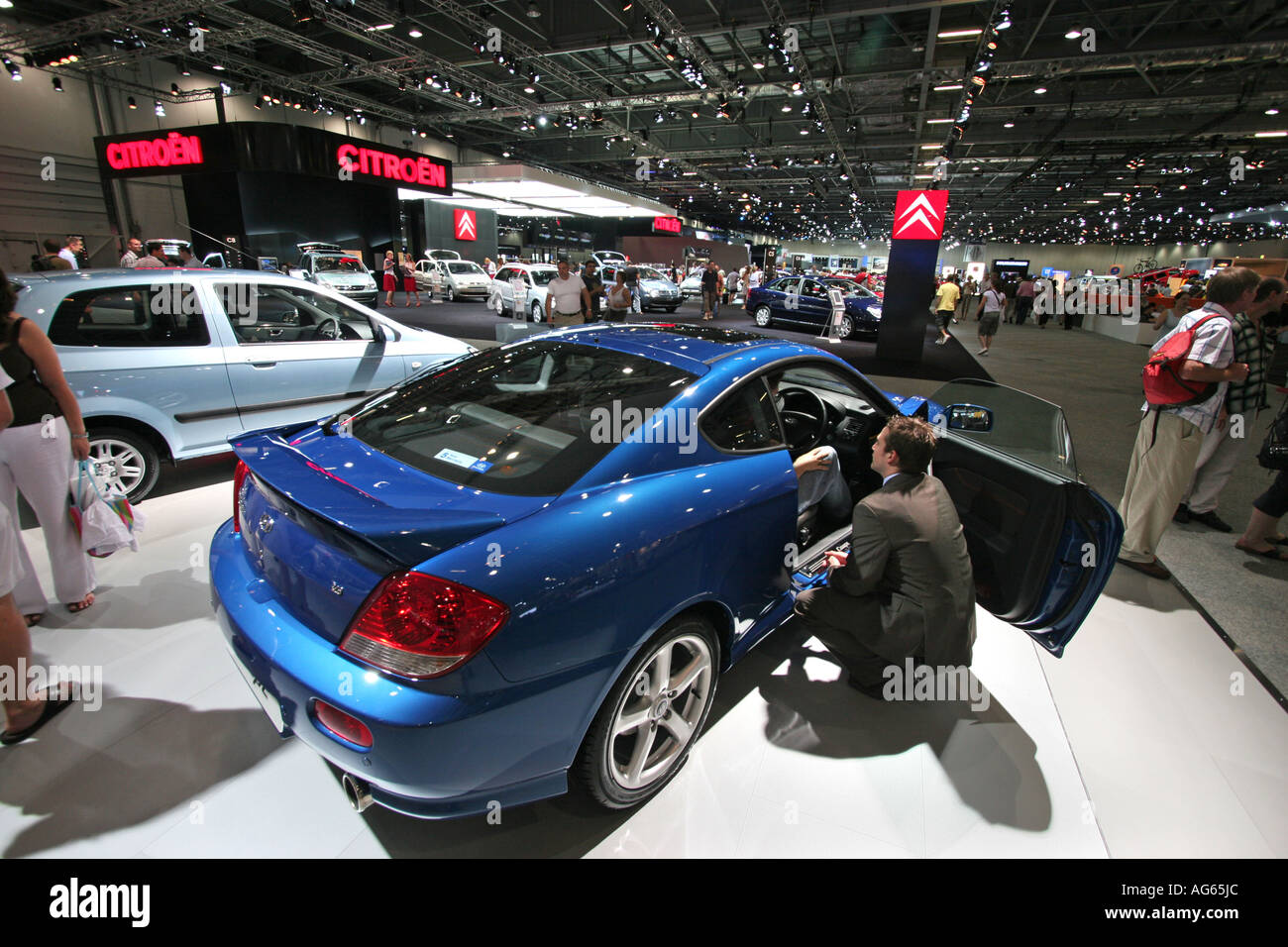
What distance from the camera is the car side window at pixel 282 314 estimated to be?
396 cm

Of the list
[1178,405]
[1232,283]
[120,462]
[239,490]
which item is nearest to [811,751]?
[239,490]

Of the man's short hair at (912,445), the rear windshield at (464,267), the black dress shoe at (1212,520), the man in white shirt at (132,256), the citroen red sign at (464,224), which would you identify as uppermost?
the citroen red sign at (464,224)

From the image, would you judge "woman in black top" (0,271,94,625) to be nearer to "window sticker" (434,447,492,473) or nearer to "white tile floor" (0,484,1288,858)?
"white tile floor" (0,484,1288,858)

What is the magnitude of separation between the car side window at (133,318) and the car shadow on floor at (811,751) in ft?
10.9

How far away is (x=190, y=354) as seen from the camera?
147 inches

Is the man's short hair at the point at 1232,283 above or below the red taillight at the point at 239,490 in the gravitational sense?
above

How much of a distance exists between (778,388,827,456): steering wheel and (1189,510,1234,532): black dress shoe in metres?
3.24

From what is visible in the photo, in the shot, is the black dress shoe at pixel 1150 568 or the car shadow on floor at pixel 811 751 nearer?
the car shadow on floor at pixel 811 751

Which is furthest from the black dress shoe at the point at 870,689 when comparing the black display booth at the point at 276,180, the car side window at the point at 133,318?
the black display booth at the point at 276,180

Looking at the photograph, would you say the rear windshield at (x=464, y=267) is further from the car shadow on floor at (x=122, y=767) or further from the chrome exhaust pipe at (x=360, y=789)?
the chrome exhaust pipe at (x=360, y=789)

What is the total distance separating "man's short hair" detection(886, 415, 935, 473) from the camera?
2.06m
